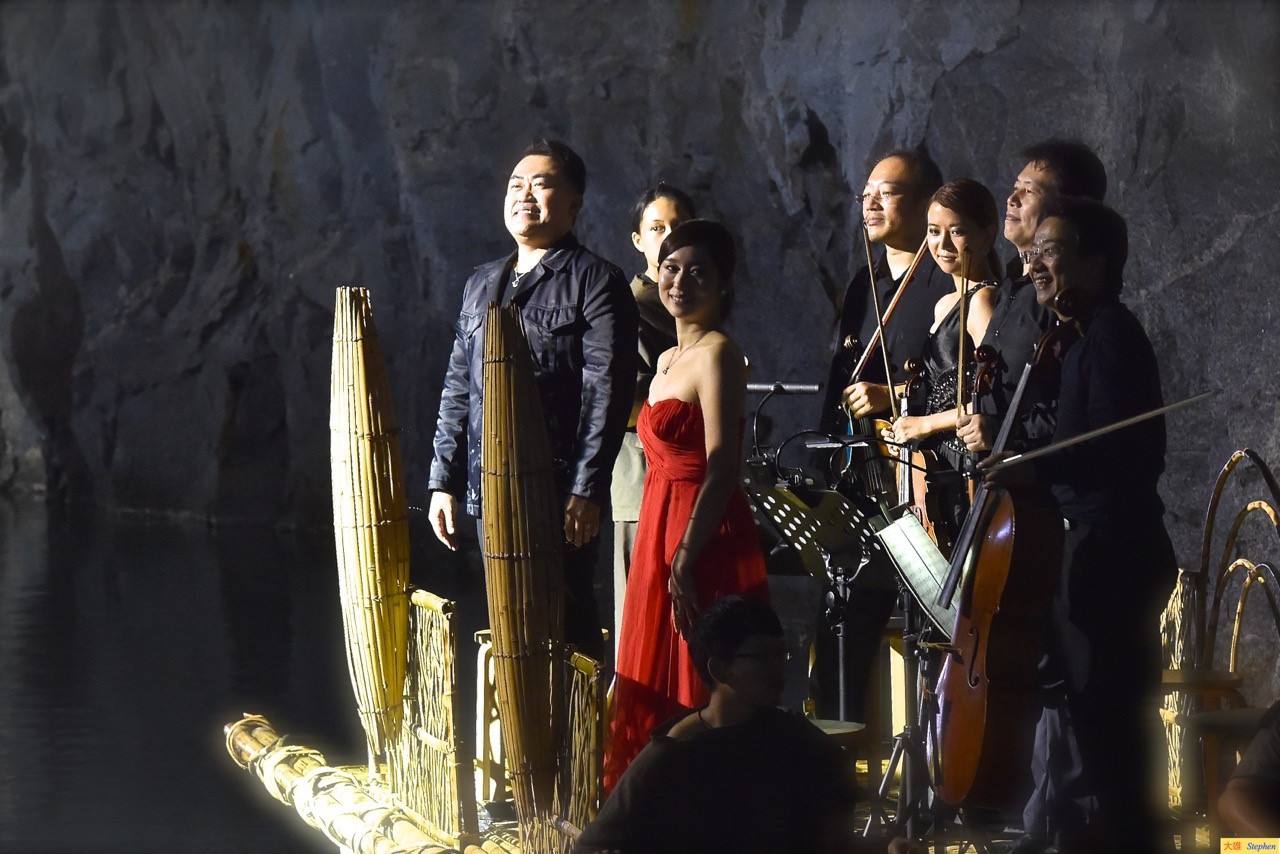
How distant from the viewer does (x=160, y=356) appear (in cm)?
1100

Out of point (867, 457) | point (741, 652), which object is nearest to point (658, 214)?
point (867, 457)

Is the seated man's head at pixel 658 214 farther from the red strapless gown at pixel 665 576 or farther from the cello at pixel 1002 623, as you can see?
the cello at pixel 1002 623

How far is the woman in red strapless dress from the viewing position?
2.61 metres

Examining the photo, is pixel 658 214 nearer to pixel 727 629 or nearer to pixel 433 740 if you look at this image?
pixel 433 740

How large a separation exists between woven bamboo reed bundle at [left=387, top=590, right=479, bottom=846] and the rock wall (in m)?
2.82

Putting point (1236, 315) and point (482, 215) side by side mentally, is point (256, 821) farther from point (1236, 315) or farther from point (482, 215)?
point (482, 215)

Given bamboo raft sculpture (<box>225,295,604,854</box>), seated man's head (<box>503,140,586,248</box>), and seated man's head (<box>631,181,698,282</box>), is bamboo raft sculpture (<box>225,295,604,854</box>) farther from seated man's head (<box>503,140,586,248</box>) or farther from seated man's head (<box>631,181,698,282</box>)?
seated man's head (<box>631,181,698,282</box>)

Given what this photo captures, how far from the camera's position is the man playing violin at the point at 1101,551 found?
2459mm

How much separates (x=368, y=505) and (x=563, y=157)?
2.32 feet

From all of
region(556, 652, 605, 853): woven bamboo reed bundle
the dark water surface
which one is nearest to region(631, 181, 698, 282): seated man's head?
region(556, 652, 605, 853): woven bamboo reed bundle

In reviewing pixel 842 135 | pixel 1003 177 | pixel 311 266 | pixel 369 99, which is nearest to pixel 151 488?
pixel 311 266

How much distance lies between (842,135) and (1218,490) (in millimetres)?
4328

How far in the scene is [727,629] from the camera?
2.14 metres

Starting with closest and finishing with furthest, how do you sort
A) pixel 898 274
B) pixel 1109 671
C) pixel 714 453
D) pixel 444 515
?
pixel 1109 671 < pixel 714 453 < pixel 444 515 < pixel 898 274
